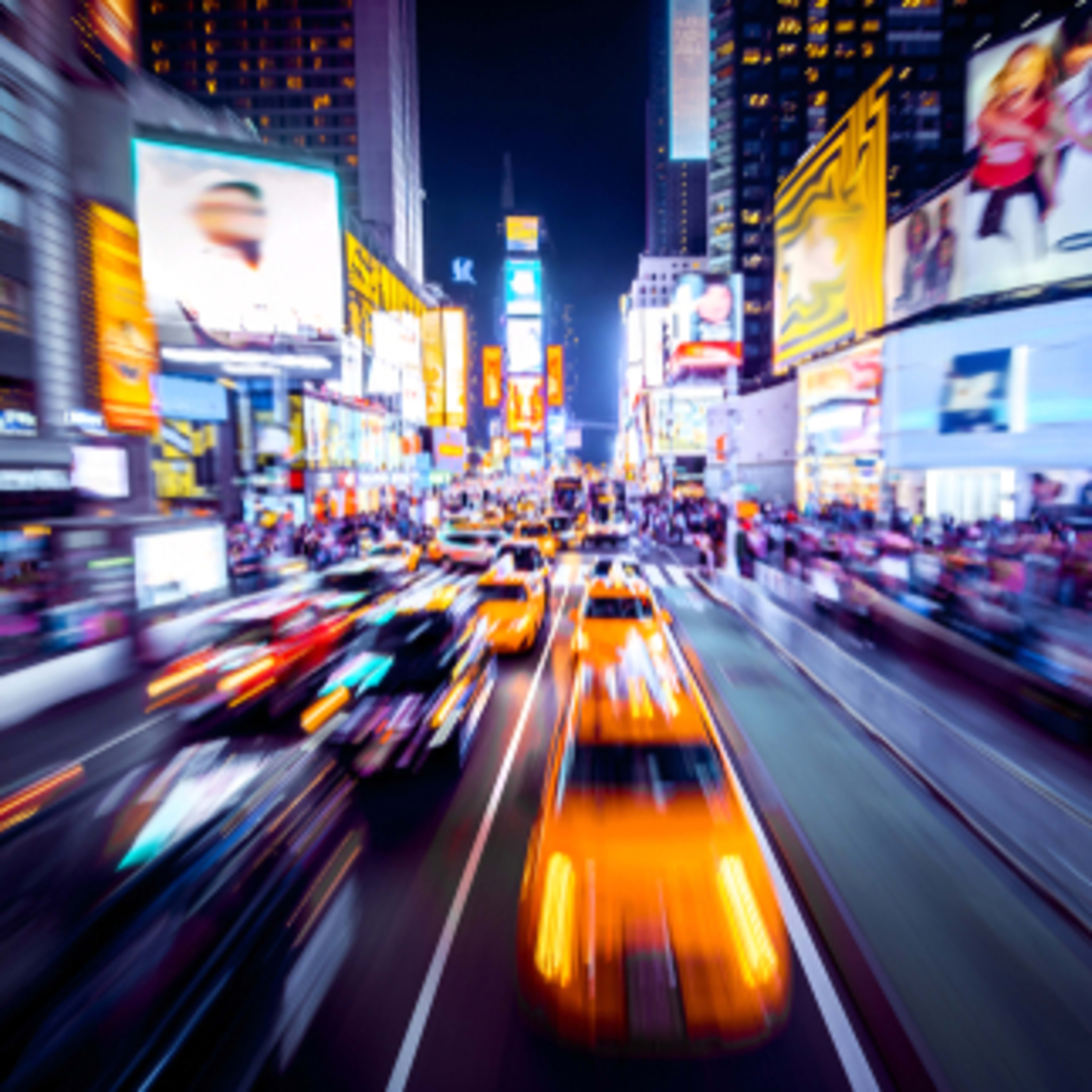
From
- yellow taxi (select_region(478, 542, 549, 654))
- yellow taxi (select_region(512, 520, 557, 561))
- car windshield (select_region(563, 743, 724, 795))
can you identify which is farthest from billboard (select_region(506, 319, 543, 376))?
car windshield (select_region(563, 743, 724, 795))

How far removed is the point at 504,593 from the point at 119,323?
12.0m

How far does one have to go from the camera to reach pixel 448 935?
4.99m

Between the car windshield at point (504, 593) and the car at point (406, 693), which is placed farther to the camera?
the car windshield at point (504, 593)

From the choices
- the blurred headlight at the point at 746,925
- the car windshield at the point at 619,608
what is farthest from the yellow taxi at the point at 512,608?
the blurred headlight at the point at 746,925

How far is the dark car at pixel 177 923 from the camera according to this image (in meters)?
3.81

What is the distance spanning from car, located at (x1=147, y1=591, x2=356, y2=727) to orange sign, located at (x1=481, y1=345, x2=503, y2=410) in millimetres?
59350

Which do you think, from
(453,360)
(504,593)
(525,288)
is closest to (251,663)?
(504,593)

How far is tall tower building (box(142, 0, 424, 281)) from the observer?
73.5 meters

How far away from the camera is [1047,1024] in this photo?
4.16m

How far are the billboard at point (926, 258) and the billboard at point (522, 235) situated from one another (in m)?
77.4

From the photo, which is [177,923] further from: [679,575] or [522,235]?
[522,235]

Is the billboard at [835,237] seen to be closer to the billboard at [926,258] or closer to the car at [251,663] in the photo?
the billboard at [926,258]

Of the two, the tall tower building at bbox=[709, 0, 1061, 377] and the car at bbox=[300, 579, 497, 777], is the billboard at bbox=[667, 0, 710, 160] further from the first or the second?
the car at bbox=[300, 579, 497, 777]

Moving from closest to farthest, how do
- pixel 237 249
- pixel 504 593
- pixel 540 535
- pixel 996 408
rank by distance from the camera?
pixel 504 593 → pixel 540 535 → pixel 237 249 → pixel 996 408
